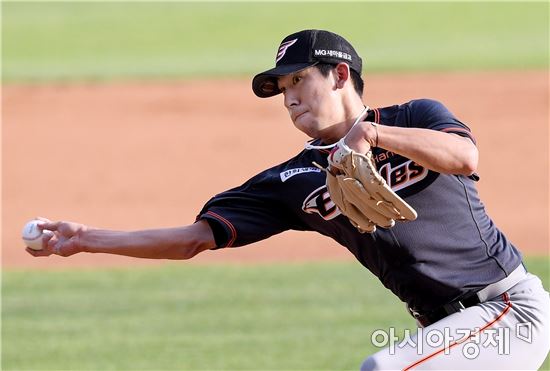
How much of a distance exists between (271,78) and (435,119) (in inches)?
28.5

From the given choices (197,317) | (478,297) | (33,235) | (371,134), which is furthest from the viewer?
(197,317)

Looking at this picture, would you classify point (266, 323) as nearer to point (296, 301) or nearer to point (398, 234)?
point (296, 301)

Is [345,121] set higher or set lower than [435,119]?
higher

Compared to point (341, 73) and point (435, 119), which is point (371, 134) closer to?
point (435, 119)

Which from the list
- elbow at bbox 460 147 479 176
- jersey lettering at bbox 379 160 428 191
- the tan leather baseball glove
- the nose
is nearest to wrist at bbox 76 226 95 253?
the nose

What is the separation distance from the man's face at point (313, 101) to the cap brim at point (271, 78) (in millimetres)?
30

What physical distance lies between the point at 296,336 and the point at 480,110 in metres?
10.1

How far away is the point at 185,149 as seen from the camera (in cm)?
1622

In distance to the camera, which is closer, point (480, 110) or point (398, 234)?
point (398, 234)

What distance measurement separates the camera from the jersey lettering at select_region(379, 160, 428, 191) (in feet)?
13.3

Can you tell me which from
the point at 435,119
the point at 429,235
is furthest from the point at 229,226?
the point at 435,119

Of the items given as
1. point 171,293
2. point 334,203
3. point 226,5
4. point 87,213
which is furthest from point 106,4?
point 334,203

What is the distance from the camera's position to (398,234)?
13.3 ft

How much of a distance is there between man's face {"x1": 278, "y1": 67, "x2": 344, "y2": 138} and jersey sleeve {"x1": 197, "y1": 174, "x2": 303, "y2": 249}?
1.36 ft
